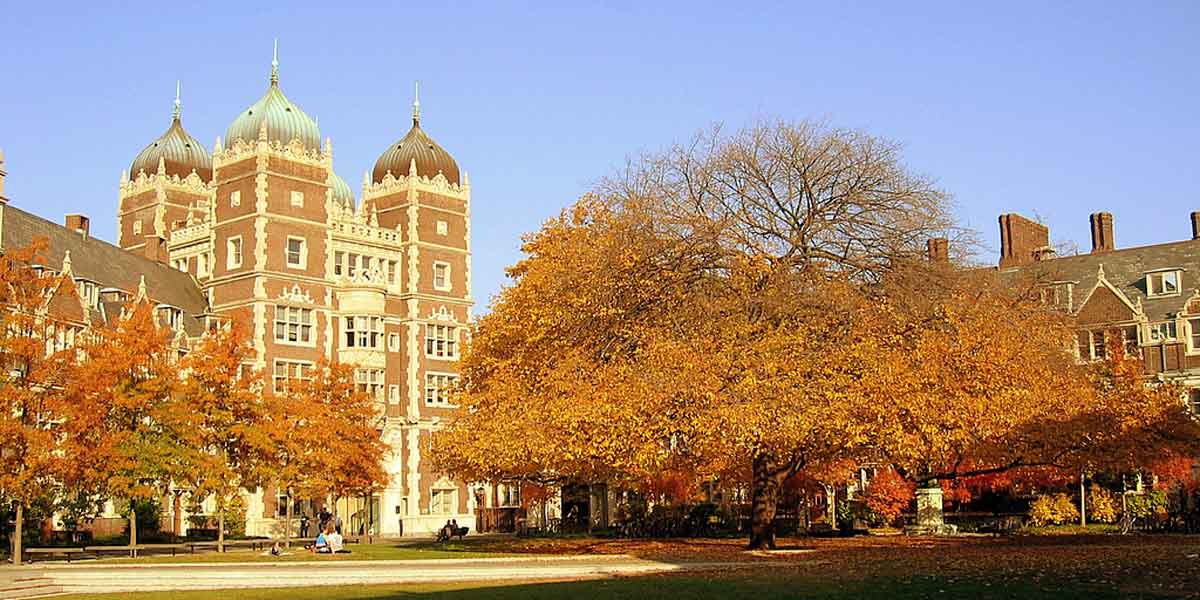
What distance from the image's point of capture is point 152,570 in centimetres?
2967

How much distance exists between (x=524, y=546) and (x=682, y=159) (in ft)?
43.2

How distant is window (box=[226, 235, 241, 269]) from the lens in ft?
217

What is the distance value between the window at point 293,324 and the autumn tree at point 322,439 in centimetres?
857

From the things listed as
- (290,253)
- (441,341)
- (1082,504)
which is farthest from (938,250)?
(441,341)

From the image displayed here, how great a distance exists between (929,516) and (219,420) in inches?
941

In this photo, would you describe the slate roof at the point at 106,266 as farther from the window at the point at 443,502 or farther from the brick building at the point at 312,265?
the window at the point at 443,502

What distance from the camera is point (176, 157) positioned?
7700 centimetres

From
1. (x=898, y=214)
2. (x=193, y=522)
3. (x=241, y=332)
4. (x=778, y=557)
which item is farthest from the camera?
(x=193, y=522)

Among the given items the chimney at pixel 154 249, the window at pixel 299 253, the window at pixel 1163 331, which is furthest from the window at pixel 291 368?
the window at pixel 1163 331

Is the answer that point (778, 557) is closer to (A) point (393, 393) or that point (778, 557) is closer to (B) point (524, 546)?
(B) point (524, 546)

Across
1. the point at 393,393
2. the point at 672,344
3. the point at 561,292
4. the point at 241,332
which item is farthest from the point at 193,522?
the point at 672,344

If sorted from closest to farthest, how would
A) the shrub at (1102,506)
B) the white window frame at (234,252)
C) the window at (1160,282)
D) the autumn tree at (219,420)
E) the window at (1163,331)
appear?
the autumn tree at (219,420), the shrub at (1102,506), the window at (1163,331), the window at (1160,282), the white window frame at (234,252)

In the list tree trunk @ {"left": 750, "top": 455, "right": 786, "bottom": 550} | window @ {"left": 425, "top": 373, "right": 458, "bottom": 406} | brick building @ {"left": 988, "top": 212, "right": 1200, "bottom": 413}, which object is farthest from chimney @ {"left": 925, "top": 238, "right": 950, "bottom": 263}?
window @ {"left": 425, "top": 373, "right": 458, "bottom": 406}

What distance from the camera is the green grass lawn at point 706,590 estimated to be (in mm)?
20875
